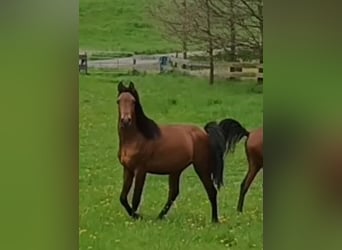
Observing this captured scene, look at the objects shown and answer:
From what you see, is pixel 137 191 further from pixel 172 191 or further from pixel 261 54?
pixel 261 54

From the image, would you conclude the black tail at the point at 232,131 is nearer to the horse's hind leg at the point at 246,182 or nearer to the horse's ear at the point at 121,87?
the horse's hind leg at the point at 246,182

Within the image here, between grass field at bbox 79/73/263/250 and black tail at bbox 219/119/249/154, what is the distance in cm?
1

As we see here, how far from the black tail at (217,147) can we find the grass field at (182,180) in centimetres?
1

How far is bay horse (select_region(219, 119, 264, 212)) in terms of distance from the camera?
46.5 inches

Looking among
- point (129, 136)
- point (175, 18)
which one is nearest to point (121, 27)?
point (175, 18)

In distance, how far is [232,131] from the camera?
3.90 ft

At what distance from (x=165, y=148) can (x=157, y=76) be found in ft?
0.45

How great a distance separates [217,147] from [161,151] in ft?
0.35

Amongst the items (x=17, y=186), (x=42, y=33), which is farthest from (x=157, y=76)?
(x=17, y=186)

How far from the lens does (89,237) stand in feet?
3.82

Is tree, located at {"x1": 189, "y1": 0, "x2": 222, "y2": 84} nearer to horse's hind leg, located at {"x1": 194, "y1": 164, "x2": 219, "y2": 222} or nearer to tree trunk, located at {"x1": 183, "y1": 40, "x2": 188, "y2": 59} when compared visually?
tree trunk, located at {"x1": 183, "y1": 40, "x2": 188, "y2": 59}

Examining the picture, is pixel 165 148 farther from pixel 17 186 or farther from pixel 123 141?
pixel 17 186

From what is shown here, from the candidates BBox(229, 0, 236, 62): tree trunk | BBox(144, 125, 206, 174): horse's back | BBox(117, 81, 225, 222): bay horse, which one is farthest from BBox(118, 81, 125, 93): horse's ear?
BBox(229, 0, 236, 62): tree trunk

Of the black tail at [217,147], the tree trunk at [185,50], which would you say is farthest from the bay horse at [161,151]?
the tree trunk at [185,50]
